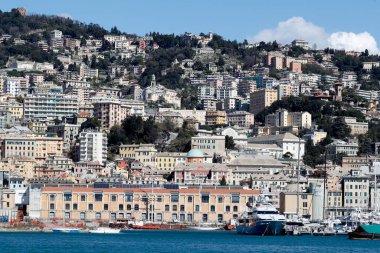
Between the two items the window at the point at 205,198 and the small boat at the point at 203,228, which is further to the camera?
the window at the point at 205,198

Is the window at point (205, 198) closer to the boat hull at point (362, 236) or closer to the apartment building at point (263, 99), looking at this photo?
the boat hull at point (362, 236)

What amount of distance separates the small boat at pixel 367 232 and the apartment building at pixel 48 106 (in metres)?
68.4

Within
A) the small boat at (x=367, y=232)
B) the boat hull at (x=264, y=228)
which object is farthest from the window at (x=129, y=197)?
the small boat at (x=367, y=232)

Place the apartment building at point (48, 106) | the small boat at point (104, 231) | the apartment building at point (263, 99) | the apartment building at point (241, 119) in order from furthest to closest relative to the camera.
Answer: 1. the apartment building at point (263, 99)
2. the apartment building at point (241, 119)
3. the apartment building at point (48, 106)
4. the small boat at point (104, 231)

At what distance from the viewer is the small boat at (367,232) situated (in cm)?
7644

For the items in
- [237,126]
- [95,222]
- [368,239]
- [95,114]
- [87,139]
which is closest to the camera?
[368,239]

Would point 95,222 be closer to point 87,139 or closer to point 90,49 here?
point 87,139

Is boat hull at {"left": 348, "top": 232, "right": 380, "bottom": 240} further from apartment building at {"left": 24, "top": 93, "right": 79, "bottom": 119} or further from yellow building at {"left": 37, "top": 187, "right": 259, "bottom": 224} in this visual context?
apartment building at {"left": 24, "top": 93, "right": 79, "bottom": 119}

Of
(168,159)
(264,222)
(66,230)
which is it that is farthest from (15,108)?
(264,222)

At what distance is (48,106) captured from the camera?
466 ft

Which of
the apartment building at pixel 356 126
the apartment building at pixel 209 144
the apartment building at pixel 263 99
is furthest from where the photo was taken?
the apartment building at pixel 263 99

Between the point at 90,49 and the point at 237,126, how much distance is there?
173 ft

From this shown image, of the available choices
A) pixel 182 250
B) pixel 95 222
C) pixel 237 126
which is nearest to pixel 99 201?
pixel 95 222

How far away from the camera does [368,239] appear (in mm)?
77125
